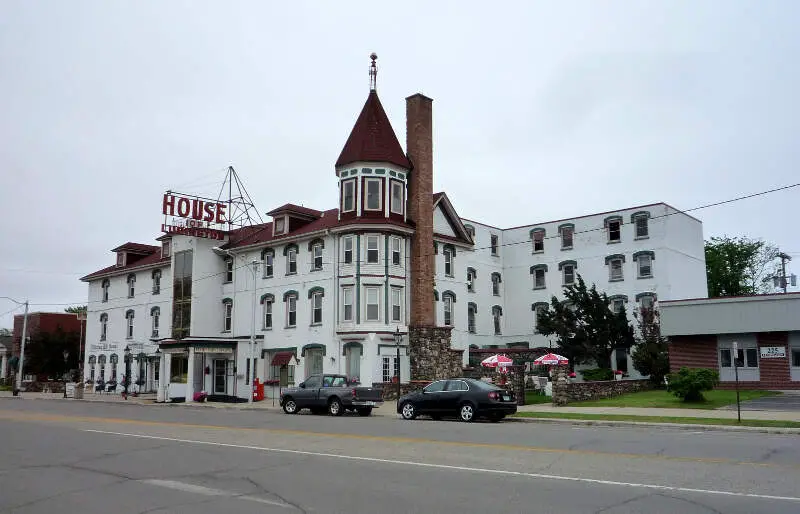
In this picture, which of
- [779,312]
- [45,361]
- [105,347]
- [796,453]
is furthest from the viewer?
[45,361]

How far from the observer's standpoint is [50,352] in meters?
65.0

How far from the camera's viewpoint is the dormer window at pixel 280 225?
4475 centimetres

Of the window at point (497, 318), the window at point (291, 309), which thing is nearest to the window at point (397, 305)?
the window at point (291, 309)

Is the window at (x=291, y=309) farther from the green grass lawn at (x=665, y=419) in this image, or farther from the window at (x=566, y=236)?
the window at (x=566, y=236)

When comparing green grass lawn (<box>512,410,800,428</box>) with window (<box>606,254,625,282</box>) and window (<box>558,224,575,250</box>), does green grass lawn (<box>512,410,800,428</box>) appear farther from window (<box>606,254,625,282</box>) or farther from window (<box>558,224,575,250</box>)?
window (<box>558,224,575,250</box>)

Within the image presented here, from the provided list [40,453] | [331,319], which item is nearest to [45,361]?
[331,319]

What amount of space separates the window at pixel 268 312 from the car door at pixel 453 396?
20.9m

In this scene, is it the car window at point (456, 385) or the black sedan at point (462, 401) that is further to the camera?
the car window at point (456, 385)

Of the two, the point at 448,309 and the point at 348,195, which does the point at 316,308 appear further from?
the point at 448,309

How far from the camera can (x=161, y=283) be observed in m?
53.4

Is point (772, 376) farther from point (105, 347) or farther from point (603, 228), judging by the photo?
point (105, 347)

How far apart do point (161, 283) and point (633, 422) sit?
39.2 m

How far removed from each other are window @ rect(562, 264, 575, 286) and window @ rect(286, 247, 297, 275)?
22370mm

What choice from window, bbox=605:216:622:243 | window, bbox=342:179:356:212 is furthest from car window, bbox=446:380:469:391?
window, bbox=605:216:622:243
